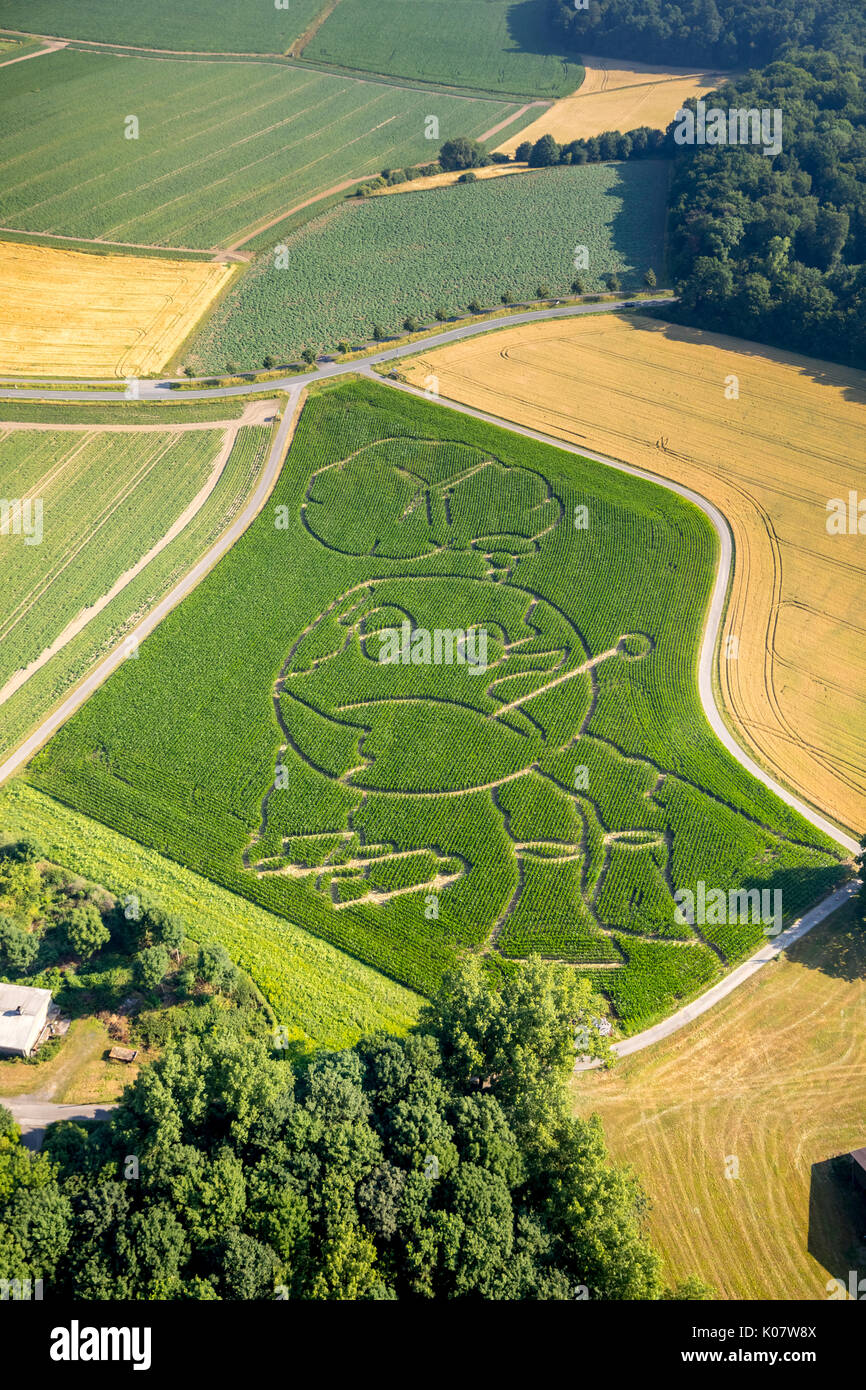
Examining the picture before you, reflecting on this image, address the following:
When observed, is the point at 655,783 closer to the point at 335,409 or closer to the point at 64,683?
the point at 64,683

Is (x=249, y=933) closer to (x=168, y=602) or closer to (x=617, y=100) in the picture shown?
(x=168, y=602)

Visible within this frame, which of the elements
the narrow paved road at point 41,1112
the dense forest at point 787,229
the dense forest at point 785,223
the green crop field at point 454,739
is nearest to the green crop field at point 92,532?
the green crop field at point 454,739

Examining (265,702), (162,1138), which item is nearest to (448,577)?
(265,702)

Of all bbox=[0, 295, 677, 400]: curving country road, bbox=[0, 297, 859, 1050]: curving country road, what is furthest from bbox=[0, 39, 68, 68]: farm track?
bbox=[0, 297, 859, 1050]: curving country road

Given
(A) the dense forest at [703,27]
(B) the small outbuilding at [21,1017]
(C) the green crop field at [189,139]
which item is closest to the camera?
(B) the small outbuilding at [21,1017]

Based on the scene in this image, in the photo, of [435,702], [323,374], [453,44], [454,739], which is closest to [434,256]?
[323,374]

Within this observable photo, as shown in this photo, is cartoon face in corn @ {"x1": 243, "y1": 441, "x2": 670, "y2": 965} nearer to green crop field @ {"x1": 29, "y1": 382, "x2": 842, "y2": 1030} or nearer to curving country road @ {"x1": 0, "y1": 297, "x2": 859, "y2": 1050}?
green crop field @ {"x1": 29, "y1": 382, "x2": 842, "y2": 1030}

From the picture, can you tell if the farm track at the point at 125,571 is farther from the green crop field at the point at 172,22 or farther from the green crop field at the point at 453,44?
the green crop field at the point at 172,22
